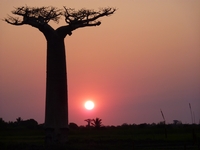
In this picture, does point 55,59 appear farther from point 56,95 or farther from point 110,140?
point 110,140

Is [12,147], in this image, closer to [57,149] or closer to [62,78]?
[57,149]

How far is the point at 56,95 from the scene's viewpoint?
19.9 metres

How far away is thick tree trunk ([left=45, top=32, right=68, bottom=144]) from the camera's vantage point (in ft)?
65.1

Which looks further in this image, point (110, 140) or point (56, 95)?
point (110, 140)

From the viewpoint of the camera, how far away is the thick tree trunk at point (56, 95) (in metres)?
19.8

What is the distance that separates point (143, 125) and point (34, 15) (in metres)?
44.8

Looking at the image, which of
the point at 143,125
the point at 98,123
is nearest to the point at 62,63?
the point at 143,125

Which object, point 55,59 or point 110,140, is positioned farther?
point 110,140

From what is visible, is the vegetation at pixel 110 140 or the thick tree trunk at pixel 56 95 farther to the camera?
the vegetation at pixel 110 140

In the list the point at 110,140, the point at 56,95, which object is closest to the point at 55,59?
the point at 56,95

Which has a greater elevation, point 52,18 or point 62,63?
point 52,18

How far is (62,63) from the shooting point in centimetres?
2034

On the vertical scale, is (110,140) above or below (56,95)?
below

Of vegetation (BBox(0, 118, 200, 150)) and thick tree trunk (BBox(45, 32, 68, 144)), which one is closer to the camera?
thick tree trunk (BBox(45, 32, 68, 144))
